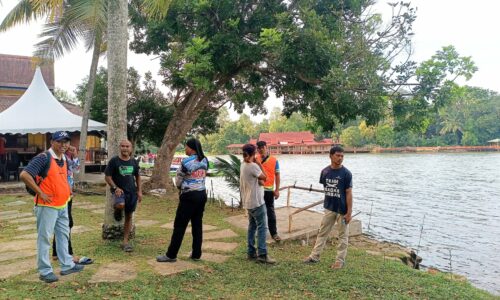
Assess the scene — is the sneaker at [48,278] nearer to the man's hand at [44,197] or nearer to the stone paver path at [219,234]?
the man's hand at [44,197]

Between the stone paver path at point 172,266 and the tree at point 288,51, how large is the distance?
15.6ft

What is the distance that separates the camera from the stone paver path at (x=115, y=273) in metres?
4.19

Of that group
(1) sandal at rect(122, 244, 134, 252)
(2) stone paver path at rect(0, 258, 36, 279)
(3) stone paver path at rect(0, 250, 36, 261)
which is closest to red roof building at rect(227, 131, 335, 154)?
(1) sandal at rect(122, 244, 134, 252)

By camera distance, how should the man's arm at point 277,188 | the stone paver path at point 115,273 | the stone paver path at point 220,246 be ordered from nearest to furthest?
1. the stone paver path at point 115,273
2. the stone paver path at point 220,246
3. the man's arm at point 277,188

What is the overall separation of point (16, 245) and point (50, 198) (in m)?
2.44

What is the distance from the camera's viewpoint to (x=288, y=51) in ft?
27.8

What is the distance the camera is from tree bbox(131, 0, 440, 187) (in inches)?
324

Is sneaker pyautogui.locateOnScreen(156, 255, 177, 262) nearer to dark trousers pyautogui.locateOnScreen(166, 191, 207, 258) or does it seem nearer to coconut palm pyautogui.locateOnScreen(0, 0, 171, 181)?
dark trousers pyautogui.locateOnScreen(166, 191, 207, 258)

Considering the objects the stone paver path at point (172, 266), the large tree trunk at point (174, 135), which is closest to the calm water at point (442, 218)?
the large tree trunk at point (174, 135)

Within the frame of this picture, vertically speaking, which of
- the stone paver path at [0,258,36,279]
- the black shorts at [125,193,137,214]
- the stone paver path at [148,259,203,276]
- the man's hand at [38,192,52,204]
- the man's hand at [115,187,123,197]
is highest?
the man's hand at [38,192,52,204]

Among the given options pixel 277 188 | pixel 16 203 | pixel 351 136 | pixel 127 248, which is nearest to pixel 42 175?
pixel 127 248

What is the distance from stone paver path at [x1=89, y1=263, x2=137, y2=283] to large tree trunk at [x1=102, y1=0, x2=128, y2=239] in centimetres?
105

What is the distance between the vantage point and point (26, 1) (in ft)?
37.3

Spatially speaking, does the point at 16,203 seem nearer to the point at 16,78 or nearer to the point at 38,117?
the point at 38,117
